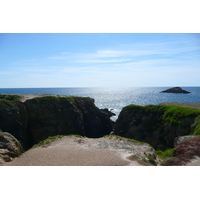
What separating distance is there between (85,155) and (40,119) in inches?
932

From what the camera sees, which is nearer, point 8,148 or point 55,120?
point 8,148

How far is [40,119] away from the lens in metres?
36.6

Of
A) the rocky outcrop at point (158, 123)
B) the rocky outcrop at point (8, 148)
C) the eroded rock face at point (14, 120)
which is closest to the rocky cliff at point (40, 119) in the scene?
the eroded rock face at point (14, 120)

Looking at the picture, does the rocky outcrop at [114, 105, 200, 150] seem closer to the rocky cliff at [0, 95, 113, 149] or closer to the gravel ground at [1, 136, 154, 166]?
the gravel ground at [1, 136, 154, 166]

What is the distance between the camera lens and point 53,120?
121 feet

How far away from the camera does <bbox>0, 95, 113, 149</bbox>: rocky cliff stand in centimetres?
3197

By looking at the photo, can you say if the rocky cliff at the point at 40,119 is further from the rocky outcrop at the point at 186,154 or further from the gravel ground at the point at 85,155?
the rocky outcrop at the point at 186,154

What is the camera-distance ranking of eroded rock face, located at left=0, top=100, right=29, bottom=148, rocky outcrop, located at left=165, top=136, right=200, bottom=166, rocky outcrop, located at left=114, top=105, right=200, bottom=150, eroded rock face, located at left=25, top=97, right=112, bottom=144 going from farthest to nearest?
1. eroded rock face, located at left=25, top=97, right=112, bottom=144
2. eroded rock face, located at left=0, top=100, right=29, bottom=148
3. rocky outcrop, located at left=114, top=105, right=200, bottom=150
4. rocky outcrop, located at left=165, top=136, right=200, bottom=166

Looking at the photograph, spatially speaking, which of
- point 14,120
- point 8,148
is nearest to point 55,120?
point 14,120

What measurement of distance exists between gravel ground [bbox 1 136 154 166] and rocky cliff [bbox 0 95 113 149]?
15.0m

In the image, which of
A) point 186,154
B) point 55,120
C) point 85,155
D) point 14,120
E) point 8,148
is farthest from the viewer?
point 55,120

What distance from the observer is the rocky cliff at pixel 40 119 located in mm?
31969

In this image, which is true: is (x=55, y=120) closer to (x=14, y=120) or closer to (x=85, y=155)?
(x=14, y=120)

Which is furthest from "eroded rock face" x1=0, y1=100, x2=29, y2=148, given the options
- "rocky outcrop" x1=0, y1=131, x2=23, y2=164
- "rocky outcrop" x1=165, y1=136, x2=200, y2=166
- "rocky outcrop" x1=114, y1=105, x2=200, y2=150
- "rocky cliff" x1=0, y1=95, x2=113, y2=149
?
"rocky outcrop" x1=165, y1=136, x2=200, y2=166
